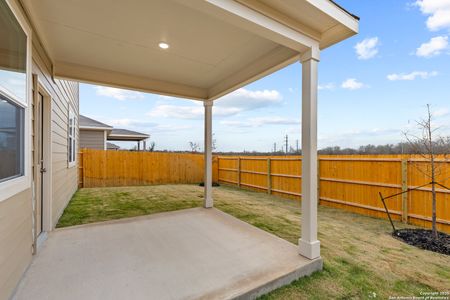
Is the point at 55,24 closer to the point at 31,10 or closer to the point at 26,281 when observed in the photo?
the point at 31,10

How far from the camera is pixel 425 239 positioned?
3.69m

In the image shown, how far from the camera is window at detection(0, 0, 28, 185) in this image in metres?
1.67

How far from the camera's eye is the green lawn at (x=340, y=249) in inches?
91.4

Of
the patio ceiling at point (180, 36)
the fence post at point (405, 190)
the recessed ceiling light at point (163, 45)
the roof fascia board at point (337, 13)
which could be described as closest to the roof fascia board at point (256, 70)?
the patio ceiling at point (180, 36)

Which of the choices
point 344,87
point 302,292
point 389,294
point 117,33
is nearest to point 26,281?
point 302,292

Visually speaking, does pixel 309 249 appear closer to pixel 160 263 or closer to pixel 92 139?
pixel 160 263

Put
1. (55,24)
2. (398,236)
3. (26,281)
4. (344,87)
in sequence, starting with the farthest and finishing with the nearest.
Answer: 1. (344,87)
2. (398,236)
3. (55,24)
4. (26,281)

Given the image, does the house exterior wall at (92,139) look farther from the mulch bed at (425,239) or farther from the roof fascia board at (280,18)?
the mulch bed at (425,239)

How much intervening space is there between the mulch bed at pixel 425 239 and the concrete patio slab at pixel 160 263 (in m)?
2.14

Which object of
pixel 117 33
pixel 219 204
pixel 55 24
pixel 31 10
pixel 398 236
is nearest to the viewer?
pixel 31 10

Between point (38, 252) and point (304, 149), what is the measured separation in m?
3.67

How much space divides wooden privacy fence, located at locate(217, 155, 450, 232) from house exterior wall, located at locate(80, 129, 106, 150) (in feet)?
29.9

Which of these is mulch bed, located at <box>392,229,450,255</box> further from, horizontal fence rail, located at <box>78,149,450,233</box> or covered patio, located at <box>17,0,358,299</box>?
covered patio, located at <box>17,0,358,299</box>

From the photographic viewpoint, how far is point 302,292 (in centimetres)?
222
